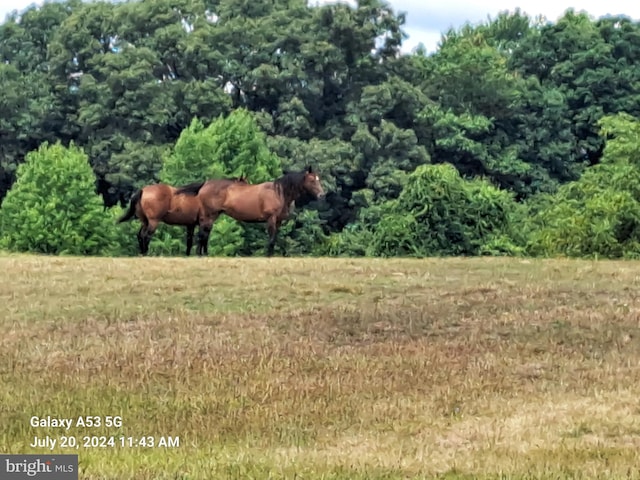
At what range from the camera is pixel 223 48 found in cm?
Answer: 4341

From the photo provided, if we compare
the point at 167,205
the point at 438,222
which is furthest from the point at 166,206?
the point at 438,222

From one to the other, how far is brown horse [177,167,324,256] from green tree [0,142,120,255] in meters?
12.8

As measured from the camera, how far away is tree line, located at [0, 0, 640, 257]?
1436 inches

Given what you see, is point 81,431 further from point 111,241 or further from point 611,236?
point 111,241

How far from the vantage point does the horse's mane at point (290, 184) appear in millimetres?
20016

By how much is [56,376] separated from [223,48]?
3599cm

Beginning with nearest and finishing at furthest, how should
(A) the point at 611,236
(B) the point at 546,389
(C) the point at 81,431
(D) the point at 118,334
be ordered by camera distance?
(C) the point at 81,431 → (B) the point at 546,389 → (D) the point at 118,334 → (A) the point at 611,236

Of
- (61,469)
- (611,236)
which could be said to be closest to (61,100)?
(611,236)

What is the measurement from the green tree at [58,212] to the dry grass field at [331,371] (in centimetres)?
1873

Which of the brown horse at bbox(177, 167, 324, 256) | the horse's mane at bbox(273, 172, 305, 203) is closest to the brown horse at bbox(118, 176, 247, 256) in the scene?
the brown horse at bbox(177, 167, 324, 256)

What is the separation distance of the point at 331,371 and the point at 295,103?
32.9 metres

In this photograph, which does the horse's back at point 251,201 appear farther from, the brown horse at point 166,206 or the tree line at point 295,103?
the tree line at point 295,103

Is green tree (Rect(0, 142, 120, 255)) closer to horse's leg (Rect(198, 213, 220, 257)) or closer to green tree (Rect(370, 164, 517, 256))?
Answer: green tree (Rect(370, 164, 517, 256))

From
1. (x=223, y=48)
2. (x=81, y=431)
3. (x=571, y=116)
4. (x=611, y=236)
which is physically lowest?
(x=81, y=431)
